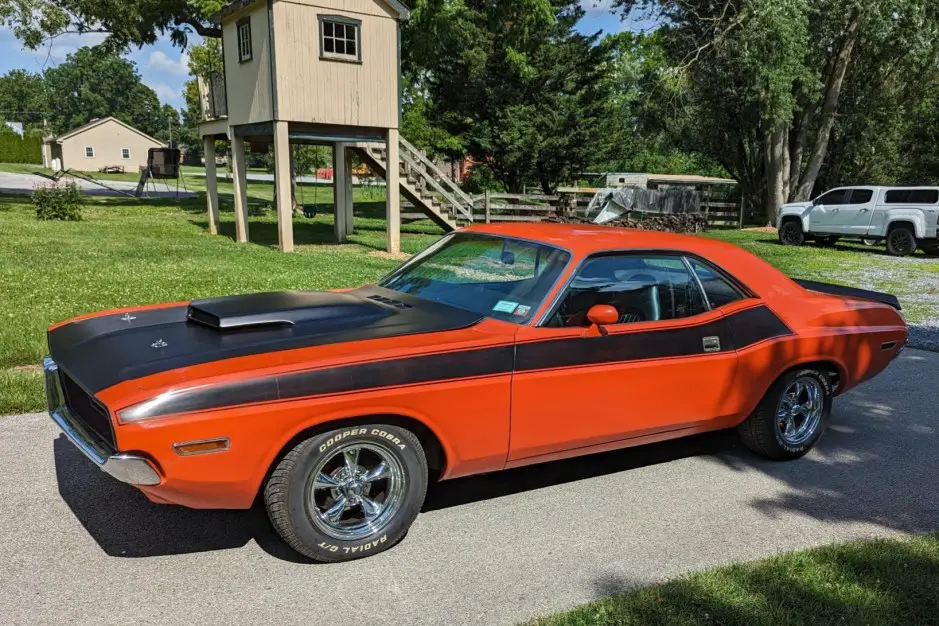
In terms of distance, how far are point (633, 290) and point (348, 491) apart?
1987 mm

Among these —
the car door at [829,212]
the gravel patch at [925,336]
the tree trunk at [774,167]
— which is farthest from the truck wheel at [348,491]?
the tree trunk at [774,167]

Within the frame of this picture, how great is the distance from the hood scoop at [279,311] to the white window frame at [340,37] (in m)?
11.5

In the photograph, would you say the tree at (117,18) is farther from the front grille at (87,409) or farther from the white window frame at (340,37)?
the front grille at (87,409)

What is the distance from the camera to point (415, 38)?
23406 mm

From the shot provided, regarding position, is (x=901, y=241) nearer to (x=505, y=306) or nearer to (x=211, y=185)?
(x=211, y=185)

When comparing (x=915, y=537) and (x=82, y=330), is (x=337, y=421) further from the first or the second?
(x=915, y=537)

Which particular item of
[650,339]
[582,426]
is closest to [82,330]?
[582,426]

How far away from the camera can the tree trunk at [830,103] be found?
75.1ft

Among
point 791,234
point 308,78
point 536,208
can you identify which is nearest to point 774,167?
point 791,234

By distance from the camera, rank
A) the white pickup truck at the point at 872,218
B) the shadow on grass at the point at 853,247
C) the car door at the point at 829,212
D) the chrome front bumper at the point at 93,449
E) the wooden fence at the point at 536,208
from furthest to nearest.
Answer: the wooden fence at the point at 536,208 → the car door at the point at 829,212 → the shadow on grass at the point at 853,247 → the white pickup truck at the point at 872,218 → the chrome front bumper at the point at 93,449

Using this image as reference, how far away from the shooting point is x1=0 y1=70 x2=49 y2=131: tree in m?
125

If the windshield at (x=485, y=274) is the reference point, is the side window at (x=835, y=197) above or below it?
above

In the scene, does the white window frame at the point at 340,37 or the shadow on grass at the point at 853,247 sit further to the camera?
the shadow on grass at the point at 853,247

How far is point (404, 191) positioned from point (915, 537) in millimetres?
16168
